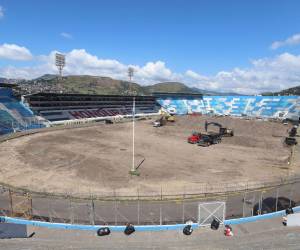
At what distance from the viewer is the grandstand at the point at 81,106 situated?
98.8 metres

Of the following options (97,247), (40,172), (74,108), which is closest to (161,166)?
(40,172)

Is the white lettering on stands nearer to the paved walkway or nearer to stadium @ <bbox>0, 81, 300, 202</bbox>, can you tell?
stadium @ <bbox>0, 81, 300, 202</bbox>

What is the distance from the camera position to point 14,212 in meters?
24.6

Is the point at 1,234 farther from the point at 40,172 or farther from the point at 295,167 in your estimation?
the point at 295,167

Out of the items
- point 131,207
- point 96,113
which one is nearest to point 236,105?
point 96,113

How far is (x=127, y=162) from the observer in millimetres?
44531

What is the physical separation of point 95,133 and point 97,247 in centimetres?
5770

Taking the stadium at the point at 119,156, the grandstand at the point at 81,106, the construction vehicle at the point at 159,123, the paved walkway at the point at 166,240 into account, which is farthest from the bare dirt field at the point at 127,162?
the grandstand at the point at 81,106

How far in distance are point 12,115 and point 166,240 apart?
251ft

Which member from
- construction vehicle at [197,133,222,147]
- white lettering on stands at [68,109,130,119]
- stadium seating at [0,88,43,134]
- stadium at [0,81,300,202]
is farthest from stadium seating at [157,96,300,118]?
stadium seating at [0,88,43,134]

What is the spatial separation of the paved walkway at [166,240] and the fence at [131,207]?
2035 mm

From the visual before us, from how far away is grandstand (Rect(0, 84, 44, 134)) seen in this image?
75.3m

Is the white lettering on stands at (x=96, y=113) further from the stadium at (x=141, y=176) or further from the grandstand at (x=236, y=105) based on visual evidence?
the grandstand at (x=236, y=105)

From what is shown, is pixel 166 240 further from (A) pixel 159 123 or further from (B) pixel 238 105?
(B) pixel 238 105
